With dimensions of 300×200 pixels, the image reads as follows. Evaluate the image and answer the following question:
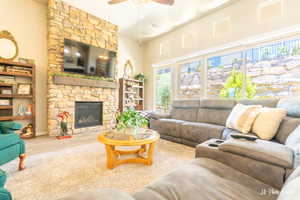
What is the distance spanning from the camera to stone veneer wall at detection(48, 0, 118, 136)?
3.20m

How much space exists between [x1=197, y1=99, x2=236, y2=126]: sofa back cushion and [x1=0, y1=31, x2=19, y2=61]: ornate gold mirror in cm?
432

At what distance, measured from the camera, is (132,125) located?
1944 millimetres

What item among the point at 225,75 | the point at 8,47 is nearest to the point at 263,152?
the point at 225,75

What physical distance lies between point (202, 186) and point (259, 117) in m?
1.71

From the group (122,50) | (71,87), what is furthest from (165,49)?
(71,87)

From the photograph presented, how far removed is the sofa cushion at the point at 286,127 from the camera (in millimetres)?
1683

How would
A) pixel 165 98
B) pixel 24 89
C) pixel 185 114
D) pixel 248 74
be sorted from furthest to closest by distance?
pixel 165 98
pixel 185 114
pixel 248 74
pixel 24 89

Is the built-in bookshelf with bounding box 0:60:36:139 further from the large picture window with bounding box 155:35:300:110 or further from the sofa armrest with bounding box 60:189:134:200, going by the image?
the large picture window with bounding box 155:35:300:110

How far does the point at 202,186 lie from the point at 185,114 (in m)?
2.55

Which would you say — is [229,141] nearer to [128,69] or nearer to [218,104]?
[218,104]

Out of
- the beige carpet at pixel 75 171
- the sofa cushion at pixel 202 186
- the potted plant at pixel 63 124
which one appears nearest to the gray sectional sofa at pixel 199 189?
the sofa cushion at pixel 202 186

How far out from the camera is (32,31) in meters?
3.19

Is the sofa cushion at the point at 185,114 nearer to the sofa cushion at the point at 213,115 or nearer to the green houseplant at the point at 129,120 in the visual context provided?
the sofa cushion at the point at 213,115

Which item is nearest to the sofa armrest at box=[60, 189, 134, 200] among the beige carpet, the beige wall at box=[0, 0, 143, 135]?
the beige carpet
